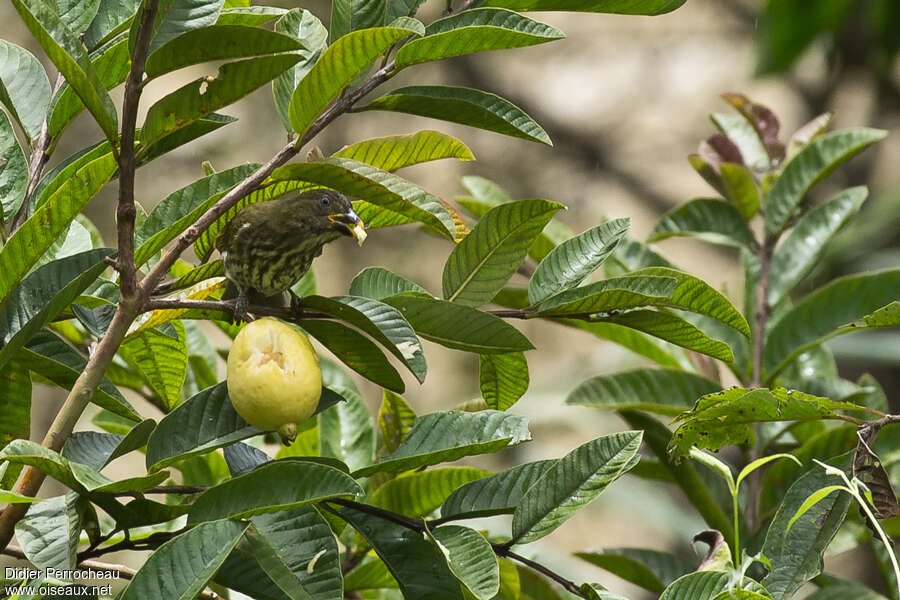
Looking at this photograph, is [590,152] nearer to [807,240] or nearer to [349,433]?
[807,240]

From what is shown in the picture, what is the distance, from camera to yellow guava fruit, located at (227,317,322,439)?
1055 mm

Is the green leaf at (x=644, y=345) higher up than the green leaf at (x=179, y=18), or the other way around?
the green leaf at (x=179, y=18)

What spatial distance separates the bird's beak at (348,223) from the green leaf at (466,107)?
9.5 inches

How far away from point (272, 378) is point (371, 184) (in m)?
0.22

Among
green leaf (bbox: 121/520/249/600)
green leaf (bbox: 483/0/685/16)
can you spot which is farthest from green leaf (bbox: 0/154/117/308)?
green leaf (bbox: 483/0/685/16)

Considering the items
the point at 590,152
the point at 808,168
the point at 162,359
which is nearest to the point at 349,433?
the point at 162,359

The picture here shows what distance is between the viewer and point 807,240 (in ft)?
6.19

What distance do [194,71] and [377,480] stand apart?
190 inches

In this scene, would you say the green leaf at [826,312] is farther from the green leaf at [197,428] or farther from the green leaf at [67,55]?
the green leaf at [67,55]

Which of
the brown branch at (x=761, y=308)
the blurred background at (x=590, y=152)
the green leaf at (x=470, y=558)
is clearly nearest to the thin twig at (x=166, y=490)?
the green leaf at (x=470, y=558)

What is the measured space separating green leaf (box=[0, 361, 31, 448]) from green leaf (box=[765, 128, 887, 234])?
4.24ft

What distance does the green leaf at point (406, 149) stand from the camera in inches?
47.6

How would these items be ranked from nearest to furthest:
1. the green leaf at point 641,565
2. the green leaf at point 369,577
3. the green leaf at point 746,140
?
the green leaf at point 369,577 < the green leaf at point 641,565 < the green leaf at point 746,140

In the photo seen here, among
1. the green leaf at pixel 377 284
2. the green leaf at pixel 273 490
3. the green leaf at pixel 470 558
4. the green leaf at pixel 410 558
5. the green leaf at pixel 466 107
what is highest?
the green leaf at pixel 466 107
